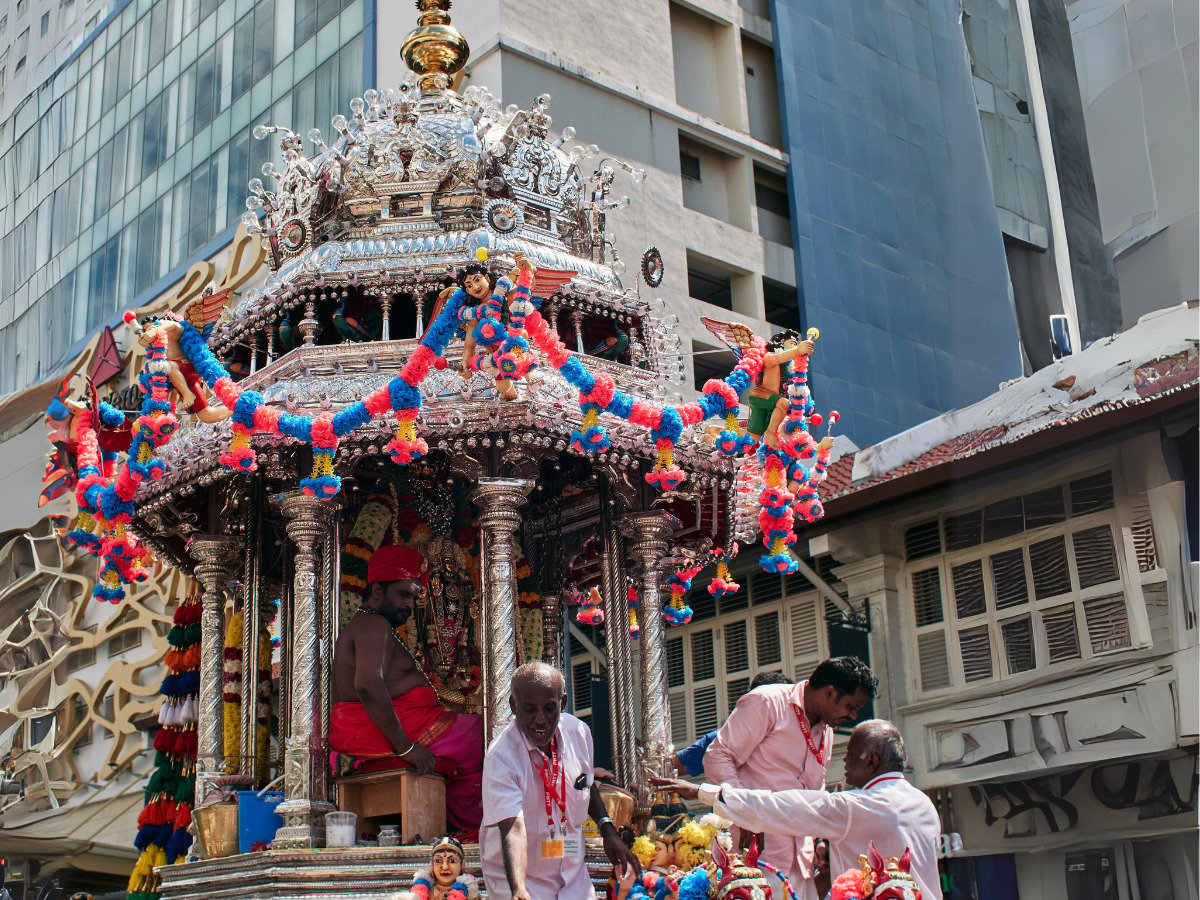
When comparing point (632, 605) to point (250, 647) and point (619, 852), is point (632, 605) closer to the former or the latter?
point (250, 647)

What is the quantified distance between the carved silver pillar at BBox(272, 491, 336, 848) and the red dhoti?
182mm

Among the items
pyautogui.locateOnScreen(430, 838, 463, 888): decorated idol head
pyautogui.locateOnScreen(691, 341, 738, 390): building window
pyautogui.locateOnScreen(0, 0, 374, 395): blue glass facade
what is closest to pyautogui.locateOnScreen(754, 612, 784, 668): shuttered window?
pyautogui.locateOnScreen(691, 341, 738, 390): building window

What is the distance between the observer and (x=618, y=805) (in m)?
9.95

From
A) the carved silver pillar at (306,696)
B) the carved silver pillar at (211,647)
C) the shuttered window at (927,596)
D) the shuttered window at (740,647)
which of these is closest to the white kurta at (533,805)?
the carved silver pillar at (306,696)

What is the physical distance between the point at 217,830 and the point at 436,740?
60.0 inches

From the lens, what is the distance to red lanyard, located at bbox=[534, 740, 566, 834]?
25.8 ft

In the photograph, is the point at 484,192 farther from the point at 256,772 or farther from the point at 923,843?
the point at 923,843

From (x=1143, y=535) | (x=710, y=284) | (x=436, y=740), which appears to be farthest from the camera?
(x=710, y=284)

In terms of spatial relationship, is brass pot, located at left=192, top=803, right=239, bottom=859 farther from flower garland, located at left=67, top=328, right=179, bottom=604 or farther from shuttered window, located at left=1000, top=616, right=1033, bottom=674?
shuttered window, located at left=1000, top=616, right=1033, bottom=674

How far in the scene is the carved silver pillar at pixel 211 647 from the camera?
36.0 feet

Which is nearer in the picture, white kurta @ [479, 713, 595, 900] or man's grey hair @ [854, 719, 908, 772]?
man's grey hair @ [854, 719, 908, 772]

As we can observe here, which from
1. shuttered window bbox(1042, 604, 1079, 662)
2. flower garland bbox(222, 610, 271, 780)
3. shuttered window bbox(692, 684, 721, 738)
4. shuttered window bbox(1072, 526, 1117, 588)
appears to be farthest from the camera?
shuttered window bbox(692, 684, 721, 738)

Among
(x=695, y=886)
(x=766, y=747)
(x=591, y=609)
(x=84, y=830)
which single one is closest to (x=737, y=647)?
(x=591, y=609)

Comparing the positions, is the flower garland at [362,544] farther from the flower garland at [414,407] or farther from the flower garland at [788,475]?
the flower garland at [788,475]
